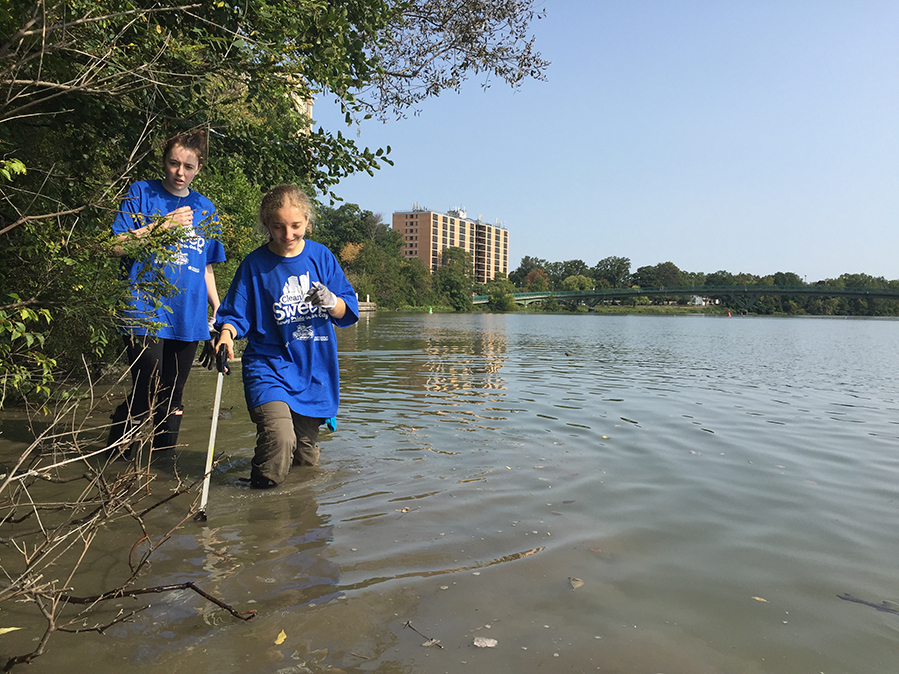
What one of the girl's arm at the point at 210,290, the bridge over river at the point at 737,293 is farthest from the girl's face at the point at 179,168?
the bridge over river at the point at 737,293

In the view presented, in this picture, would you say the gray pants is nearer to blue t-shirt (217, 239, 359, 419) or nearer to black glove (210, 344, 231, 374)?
blue t-shirt (217, 239, 359, 419)

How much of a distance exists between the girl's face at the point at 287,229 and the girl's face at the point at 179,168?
716 mm

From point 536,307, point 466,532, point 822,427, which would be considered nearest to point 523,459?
point 466,532

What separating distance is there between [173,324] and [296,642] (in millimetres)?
2948

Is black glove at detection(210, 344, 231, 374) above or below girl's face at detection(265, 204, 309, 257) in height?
below

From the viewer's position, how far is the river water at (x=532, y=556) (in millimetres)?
2262

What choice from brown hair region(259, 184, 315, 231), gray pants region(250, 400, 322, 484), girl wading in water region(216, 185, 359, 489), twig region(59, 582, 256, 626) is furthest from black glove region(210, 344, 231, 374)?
twig region(59, 582, 256, 626)

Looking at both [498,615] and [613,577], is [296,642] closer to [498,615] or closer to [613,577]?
[498,615]

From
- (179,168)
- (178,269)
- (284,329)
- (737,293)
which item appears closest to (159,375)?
(178,269)

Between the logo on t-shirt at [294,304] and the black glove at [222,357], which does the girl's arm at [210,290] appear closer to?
the logo on t-shirt at [294,304]

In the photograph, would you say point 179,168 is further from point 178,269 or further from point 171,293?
point 171,293

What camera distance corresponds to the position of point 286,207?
418 cm

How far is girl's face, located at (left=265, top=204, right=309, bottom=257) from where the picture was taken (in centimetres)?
420

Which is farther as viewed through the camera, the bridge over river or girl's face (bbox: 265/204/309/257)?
the bridge over river
